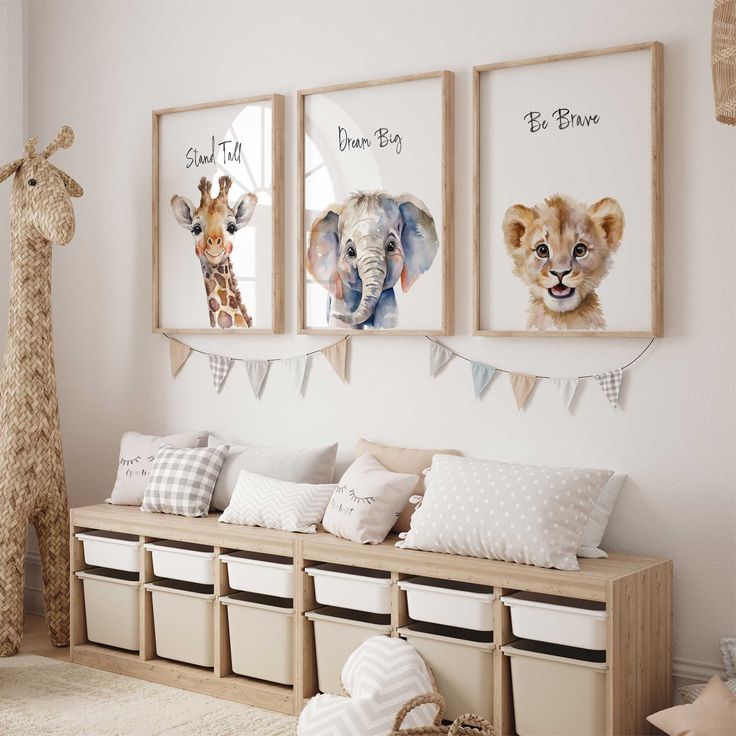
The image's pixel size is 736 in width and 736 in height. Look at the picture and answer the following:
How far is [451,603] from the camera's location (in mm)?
2848

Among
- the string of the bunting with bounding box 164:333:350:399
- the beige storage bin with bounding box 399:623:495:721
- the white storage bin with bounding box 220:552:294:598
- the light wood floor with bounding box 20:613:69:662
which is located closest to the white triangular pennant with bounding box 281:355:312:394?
the string of the bunting with bounding box 164:333:350:399

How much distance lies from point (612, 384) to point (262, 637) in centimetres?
131

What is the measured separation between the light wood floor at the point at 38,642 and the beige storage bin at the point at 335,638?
3.57 ft

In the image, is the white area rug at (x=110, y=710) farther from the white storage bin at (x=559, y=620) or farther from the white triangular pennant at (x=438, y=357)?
the white triangular pennant at (x=438, y=357)

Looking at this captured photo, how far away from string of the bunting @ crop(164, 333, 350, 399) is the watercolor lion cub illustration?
0.69m

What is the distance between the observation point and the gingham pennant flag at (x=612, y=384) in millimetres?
2971

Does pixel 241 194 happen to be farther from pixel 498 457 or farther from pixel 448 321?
pixel 498 457

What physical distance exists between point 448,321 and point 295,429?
0.73 metres

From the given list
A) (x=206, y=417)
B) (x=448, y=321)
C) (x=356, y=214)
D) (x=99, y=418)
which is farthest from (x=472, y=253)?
(x=99, y=418)

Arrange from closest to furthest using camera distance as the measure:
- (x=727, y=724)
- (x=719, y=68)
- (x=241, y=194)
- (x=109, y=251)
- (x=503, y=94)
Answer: (x=719, y=68) < (x=727, y=724) < (x=503, y=94) < (x=241, y=194) < (x=109, y=251)

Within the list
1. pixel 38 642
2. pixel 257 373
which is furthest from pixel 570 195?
pixel 38 642

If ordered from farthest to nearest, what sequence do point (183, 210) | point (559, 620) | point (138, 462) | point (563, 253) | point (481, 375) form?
point (183, 210) → point (138, 462) → point (481, 375) → point (563, 253) → point (559, 620)

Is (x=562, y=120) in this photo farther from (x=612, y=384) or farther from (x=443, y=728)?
(x=443, y=728)

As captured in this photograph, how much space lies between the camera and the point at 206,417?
386cm
